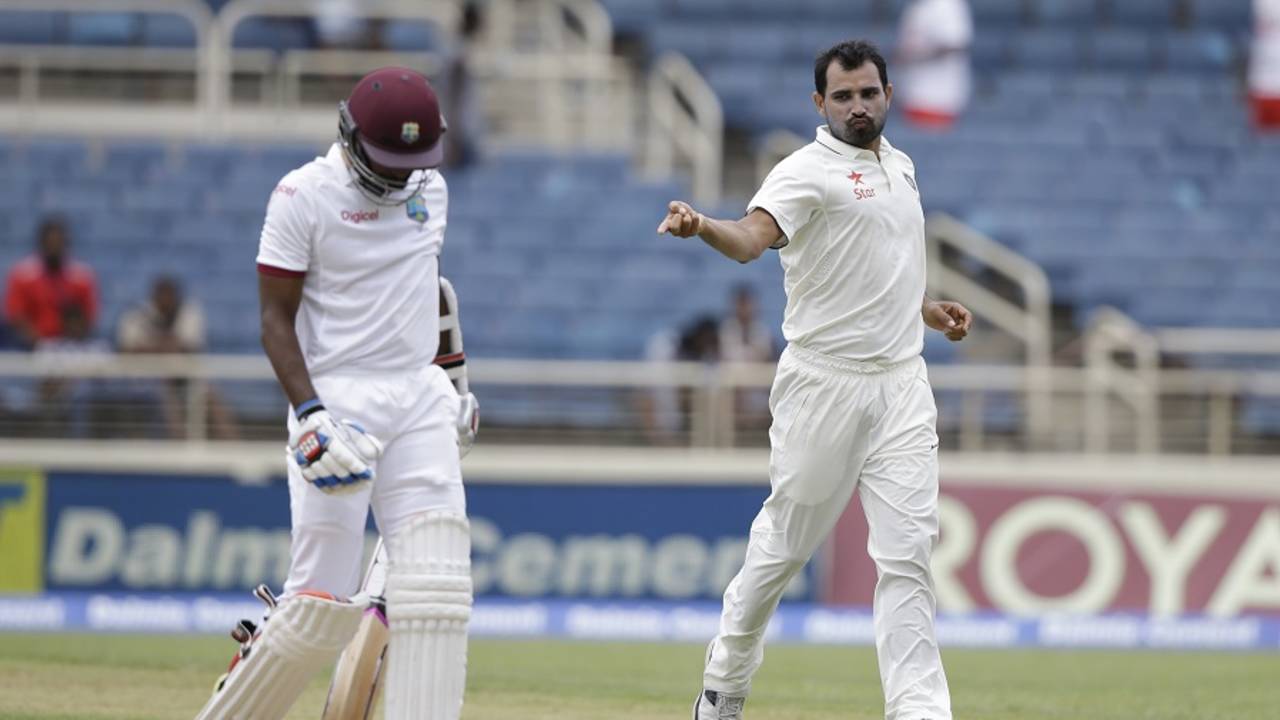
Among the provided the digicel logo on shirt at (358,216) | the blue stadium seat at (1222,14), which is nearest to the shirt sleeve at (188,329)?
the digicel logo on shirt at (358,216)

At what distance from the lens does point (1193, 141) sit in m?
20.8

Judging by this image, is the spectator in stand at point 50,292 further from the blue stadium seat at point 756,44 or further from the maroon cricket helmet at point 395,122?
the maroon cricket helmet at point 395,122

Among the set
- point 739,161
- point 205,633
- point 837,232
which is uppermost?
point 739,161

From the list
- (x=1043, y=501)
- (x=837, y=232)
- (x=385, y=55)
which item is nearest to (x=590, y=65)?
(x=385, y=55)

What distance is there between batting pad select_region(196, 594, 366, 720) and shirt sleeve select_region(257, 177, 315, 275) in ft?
3.25

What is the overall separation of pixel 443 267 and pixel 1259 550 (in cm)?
685

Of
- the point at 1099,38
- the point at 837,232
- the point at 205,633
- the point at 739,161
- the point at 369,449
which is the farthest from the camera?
the point at 1099,38

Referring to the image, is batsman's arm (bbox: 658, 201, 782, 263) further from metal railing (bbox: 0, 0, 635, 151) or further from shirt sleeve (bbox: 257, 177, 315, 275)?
metal railing (bbox: 0, 0, 635, 151)

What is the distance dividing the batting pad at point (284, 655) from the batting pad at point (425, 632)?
0.19 metres

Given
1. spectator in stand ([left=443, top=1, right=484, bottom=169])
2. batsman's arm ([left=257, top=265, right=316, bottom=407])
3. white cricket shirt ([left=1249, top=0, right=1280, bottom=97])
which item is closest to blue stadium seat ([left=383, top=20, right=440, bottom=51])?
spectator in stand ([left=443, top=1, right=484, bottom=169])

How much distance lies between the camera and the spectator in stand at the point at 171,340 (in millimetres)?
15500

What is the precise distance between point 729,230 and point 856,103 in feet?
2.66

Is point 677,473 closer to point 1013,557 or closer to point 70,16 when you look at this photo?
point 1013,557

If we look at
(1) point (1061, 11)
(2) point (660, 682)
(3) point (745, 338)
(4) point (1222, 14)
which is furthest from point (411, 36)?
(2) point (660, 682)
